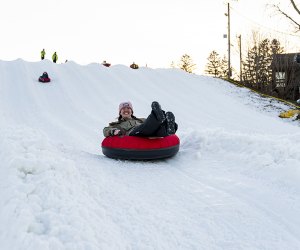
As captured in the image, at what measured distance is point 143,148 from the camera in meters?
4.33

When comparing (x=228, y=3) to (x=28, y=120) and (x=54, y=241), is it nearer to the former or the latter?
(x=28, y=120)

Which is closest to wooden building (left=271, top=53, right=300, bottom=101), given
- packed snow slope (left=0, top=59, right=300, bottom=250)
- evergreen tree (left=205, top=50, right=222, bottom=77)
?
packed snow slope (left=0, top=59, right=300, bottom=250)

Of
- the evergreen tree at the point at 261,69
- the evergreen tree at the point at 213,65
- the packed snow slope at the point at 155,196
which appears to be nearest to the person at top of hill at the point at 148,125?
the packed snow slope at the point at 155,196

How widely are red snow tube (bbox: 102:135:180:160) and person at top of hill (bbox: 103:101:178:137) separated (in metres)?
0.10

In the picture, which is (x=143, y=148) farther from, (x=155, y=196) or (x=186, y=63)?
(x=186, y=63)

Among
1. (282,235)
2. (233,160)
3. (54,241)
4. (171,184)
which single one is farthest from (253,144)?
(54,241)

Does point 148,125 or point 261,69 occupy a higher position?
point 148,125

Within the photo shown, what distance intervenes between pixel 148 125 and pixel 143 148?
335 mm

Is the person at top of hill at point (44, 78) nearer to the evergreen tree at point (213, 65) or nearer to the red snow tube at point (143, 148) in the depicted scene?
the red snow tube at point (143, 148)

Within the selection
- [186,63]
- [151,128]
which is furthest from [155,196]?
[186,63]

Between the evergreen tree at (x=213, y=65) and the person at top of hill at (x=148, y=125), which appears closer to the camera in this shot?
the person at top of hill at (x=148, y=125)

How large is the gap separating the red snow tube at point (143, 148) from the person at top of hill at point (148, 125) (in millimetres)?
95

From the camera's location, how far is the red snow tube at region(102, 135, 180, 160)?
4344mm

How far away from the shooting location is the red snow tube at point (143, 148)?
171 inches
